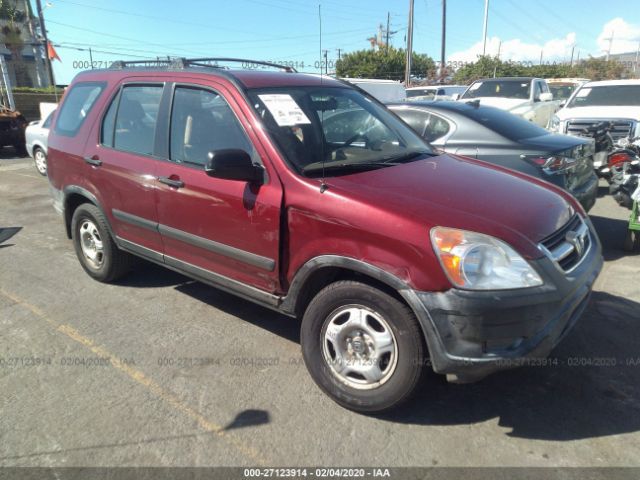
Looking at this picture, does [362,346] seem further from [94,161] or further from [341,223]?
[94,161]

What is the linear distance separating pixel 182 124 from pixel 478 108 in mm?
3864

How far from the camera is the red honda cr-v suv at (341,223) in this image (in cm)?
242

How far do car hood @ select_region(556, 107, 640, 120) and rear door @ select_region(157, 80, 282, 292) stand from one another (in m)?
8.72

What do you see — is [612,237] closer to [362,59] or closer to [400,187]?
[400,187]

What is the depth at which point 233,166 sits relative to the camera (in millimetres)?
2910

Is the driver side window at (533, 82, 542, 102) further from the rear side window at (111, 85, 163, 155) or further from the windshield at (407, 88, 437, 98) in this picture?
the rear side window at (111, 85, 163, 155)

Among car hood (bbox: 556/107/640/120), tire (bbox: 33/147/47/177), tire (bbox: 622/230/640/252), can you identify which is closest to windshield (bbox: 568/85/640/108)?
car hood (bbox: 556/107/640/120)

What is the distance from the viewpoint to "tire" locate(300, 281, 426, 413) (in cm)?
256

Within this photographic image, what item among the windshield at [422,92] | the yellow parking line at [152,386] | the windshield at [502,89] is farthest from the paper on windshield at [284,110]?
the windshield at [422,92]

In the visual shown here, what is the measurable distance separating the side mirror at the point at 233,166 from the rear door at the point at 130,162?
99cm

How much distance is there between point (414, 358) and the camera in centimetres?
255

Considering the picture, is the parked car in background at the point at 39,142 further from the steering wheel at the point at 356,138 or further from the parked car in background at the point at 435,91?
the parked car in background at the point at 435,91

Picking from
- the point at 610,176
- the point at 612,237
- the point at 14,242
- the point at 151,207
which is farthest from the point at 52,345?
the point at 610,176

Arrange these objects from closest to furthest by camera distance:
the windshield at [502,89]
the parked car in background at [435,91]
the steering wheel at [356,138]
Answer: the steering wheel at [356,138] < the windshield at [502,89] < the parked car in background at [435,91]
